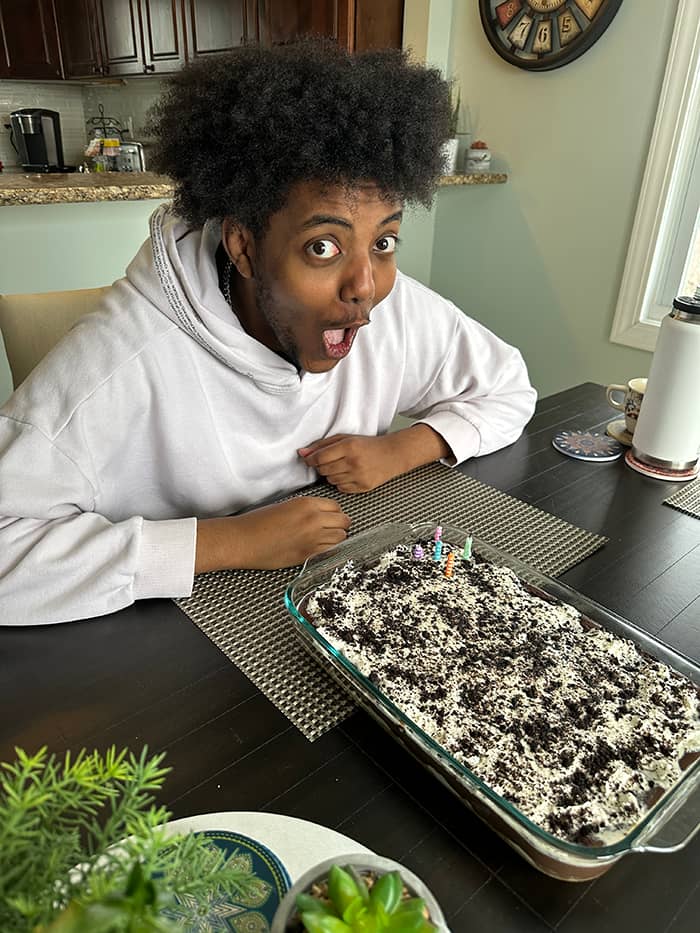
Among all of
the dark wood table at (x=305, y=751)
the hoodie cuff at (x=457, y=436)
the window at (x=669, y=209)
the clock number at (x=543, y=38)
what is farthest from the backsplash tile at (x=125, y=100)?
the dark wood table at (x=305, y=751)

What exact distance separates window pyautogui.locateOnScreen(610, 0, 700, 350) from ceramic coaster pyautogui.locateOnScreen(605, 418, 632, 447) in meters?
1.20

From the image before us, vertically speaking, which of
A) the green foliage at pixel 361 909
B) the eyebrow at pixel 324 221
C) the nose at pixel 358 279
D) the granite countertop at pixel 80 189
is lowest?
the green foliage at pixel 361 909

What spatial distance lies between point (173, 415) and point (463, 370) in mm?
607

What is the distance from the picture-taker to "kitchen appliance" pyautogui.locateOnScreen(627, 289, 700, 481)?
1.08 m

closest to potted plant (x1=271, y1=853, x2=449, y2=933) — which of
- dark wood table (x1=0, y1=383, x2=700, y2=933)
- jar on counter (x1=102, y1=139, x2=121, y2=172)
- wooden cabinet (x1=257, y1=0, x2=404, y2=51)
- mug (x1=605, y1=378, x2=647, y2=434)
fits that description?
dark wood table (x1=0, y1=383, x2=700, y2=933)

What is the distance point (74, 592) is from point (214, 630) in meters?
0.16

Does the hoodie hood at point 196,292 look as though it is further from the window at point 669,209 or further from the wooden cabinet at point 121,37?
the wooden cabinet at point 121,37

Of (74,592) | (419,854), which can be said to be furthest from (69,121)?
(419,854)

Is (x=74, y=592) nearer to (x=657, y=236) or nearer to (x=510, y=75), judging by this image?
(x=657, y=236)

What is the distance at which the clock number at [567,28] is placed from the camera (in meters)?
2.22

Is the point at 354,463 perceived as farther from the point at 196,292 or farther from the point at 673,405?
the point at 673,405

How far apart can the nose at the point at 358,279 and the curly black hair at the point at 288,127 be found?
90mm

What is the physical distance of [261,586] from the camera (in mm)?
821

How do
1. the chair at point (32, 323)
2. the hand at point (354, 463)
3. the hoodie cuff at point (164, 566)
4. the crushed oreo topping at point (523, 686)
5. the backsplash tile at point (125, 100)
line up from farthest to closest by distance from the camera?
the backsplash tile at point (125, 100), the chair at point (32, 323), the hand at point (354, 463), the hoodie cuff at point (164, 566), the crushed oreo topping at point (523, 686)
